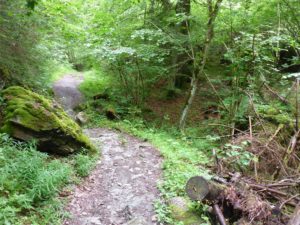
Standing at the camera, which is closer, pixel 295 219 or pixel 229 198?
pixel 295 219

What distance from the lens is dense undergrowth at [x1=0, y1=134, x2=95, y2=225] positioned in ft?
14.5

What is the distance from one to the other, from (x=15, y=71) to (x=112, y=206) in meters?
5.32

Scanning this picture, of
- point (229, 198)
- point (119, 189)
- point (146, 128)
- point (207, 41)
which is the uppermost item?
point (207, 41)

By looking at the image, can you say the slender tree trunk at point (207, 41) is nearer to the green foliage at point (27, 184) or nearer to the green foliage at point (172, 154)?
the green foliage at point (172, 154)

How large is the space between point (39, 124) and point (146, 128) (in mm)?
5539

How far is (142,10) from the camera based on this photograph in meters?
11.7

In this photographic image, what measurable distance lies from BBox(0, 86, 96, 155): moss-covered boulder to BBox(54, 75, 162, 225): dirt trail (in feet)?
2.90

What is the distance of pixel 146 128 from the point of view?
38.1ft

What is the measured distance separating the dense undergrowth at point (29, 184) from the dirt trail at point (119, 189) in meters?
0.30

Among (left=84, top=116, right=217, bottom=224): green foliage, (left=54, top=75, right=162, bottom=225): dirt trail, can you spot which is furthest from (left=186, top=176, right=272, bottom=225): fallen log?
(left=54, top=75, right=162, bottom=225): dirt trail

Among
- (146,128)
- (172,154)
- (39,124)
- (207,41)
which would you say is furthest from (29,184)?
(207,41)

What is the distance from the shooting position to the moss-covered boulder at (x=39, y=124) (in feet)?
21.2

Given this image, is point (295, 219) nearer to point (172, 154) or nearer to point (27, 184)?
point (172, 154)

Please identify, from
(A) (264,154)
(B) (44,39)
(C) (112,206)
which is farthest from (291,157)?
(B) (44,39)
